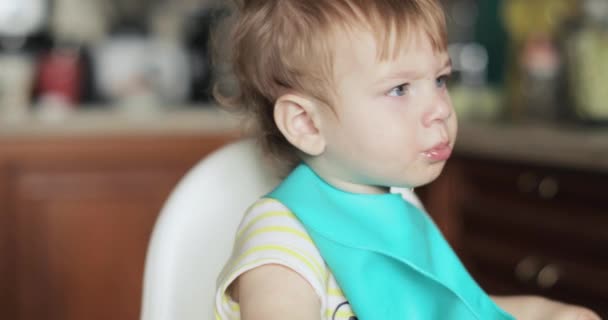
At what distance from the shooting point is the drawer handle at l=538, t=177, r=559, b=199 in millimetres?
2027

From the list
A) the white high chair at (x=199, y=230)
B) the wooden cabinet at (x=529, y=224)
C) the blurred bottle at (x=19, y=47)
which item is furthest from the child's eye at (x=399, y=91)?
the blurred bottle at (x=19, y=47)

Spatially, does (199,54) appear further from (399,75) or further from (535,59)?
(399,75)

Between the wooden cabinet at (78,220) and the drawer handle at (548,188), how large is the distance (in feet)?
2.94

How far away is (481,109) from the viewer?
8.89 ft

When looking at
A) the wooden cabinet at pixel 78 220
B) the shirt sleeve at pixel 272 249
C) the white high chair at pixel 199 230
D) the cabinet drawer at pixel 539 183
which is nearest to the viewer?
the shirt sleeve at pixel 272 249

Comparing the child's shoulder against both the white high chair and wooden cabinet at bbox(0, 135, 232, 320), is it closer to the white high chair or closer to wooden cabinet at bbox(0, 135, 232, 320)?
the white high chair

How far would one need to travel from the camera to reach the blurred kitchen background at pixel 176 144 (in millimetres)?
2049

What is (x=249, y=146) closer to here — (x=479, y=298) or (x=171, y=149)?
(x=479, y=298)

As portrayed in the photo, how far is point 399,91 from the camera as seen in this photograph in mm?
956

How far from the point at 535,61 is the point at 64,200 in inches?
48.2

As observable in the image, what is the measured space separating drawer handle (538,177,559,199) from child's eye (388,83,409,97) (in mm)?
1154

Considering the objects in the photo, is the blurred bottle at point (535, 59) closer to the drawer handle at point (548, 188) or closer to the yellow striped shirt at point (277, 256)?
the drawer handle at point (548, 188)

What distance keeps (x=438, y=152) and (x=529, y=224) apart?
1.20 meters

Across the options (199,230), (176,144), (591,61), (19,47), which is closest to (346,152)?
(199,230)
